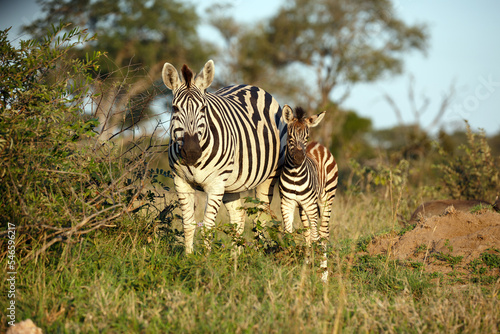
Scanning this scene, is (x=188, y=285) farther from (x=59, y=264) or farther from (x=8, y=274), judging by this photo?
(x=8, y=274)

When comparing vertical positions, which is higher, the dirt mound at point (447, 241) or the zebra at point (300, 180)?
the zebra at point (300, 180)

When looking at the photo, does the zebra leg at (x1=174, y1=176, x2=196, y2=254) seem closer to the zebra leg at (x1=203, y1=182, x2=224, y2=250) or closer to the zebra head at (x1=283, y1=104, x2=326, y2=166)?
the zebra leg at (x1=203, y1=182, x2=224, y2=250)

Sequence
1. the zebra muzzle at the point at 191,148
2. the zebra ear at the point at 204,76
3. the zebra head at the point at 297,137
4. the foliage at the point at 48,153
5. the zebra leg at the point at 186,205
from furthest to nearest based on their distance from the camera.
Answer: the zebra head at the point at 297,137 < the zebra leg at the point at 186,205 < the zebra ear at the point at 204,76 < the zebra muzzle at the point at 191,148 < the foliage at the point at 48,153

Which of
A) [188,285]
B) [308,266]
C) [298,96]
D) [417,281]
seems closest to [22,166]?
[188,285]

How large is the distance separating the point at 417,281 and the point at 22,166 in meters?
4.21

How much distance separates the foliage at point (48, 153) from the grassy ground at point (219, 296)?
0.31 metres

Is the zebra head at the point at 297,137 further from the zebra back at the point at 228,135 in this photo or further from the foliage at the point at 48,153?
the foliage at the point at 48,153

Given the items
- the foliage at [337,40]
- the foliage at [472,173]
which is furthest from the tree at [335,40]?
the foliage at [472,173]

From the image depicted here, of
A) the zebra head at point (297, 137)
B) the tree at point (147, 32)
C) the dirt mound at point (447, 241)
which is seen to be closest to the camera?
the dirt mound at point (447, 241)

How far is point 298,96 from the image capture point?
73.2ft

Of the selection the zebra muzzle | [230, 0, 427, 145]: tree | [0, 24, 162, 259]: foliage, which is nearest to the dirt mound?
the zebra muzzle

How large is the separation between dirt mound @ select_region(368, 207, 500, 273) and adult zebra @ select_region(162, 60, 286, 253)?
1.94m

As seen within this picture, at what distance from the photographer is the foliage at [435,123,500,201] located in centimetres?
936

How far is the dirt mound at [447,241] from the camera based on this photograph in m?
5.59
